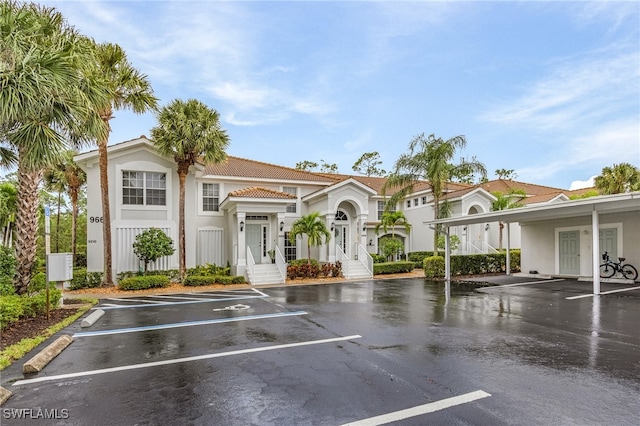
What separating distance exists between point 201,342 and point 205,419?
3325mm

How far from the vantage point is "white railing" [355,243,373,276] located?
2044 centimetres

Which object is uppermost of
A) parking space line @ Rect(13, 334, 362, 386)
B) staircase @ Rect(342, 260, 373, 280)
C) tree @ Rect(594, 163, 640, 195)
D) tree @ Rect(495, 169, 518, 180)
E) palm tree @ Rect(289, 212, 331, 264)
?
tree @ Rect(495, 169, 518, 180)

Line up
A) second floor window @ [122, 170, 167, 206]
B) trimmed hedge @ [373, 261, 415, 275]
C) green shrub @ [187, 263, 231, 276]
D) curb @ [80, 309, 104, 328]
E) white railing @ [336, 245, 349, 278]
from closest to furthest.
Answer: curb @ [80, 309, 104, 328] → second floor window @ [122, 170, 167, 206] → green shrub @ [187, 263, 231, 276] → white railing @ [336, 245, 349, 278] → trimmed hedge @ [373, 261, 415, 275]

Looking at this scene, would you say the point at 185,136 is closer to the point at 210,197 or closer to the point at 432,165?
the point at 210,197

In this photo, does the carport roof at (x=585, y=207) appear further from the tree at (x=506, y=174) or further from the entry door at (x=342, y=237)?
the tree at (x=506, y=174)

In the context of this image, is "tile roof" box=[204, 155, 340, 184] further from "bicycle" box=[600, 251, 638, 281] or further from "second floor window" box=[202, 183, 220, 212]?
"bicycle" box=[600, 251, 638, 281]

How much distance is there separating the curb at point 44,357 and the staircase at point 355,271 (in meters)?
14.7

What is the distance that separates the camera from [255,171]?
22.8 metres

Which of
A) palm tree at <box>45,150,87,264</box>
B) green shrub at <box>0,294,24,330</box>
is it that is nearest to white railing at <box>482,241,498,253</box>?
green shrub at <box>0,294,24,330</box>

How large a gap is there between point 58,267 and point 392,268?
55.3 feet

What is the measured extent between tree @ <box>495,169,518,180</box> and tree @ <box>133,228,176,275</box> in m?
46.1

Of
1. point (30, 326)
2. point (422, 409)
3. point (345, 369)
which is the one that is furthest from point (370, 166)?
point (422, 409)

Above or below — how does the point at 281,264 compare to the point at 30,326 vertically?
above

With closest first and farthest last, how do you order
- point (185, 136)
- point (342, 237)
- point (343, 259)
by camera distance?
1. point (185, 136)
2. point (343, 259)
3. point (342, 237)
